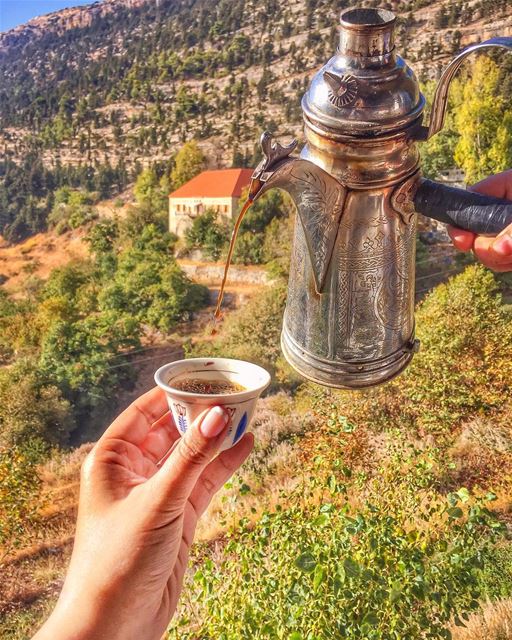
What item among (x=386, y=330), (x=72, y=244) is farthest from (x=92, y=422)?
(x=72, y=244)

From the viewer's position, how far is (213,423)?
1.01 meters

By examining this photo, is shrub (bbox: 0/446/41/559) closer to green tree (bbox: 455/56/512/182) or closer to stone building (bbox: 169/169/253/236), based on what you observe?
green tree (bbox: 455/56/512/182)

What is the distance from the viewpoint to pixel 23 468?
718cm

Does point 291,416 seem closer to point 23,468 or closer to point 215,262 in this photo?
point 23,468

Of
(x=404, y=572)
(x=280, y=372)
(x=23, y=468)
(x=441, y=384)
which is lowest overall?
(x=280, y=372)

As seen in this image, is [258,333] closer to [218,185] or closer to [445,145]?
[445,145]

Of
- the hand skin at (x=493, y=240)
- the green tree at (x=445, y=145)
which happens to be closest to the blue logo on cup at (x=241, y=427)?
the hand skin at (x=493, y=240)

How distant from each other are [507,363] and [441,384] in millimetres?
693

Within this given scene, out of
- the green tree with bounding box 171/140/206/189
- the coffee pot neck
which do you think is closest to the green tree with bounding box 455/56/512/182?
the coffee pot neck

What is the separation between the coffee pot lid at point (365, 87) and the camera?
3.35 ft

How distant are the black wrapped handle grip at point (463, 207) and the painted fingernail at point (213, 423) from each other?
578mm

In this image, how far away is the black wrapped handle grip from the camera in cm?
106

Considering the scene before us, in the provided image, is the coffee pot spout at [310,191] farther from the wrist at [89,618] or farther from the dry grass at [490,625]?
the dry grass at [490,625]

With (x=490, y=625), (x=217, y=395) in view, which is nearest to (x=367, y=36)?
(x=217, y=395)
